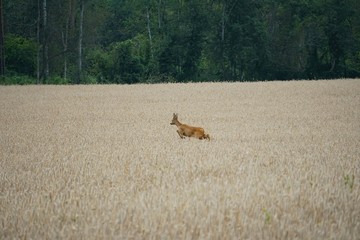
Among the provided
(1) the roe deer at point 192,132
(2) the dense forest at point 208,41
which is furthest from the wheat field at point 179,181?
(2) the dense forest at point 208,41

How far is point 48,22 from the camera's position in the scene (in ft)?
142

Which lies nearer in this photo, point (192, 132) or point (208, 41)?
point (192, 132)

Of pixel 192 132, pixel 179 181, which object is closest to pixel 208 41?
pixel 192 132

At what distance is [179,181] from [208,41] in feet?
146

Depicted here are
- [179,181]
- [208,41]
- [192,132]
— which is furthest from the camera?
[208,41]

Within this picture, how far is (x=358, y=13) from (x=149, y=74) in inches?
1051

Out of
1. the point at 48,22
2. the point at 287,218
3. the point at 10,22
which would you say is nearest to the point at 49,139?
the point at 287,218

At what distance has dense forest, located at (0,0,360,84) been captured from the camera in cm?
4353

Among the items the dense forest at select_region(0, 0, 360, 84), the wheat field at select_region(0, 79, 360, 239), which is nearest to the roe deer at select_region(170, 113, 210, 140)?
the wheat field at select_region(0, 79, 360, 239)

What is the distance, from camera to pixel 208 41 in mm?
48688

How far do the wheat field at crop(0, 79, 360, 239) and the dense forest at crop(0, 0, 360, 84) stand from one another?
107 feet

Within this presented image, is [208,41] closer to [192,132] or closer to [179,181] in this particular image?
[192,132]

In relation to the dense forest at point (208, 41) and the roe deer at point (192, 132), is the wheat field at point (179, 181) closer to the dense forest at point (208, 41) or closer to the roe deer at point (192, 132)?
the roe deer at point (192, 132)

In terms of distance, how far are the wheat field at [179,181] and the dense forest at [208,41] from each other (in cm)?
3274
